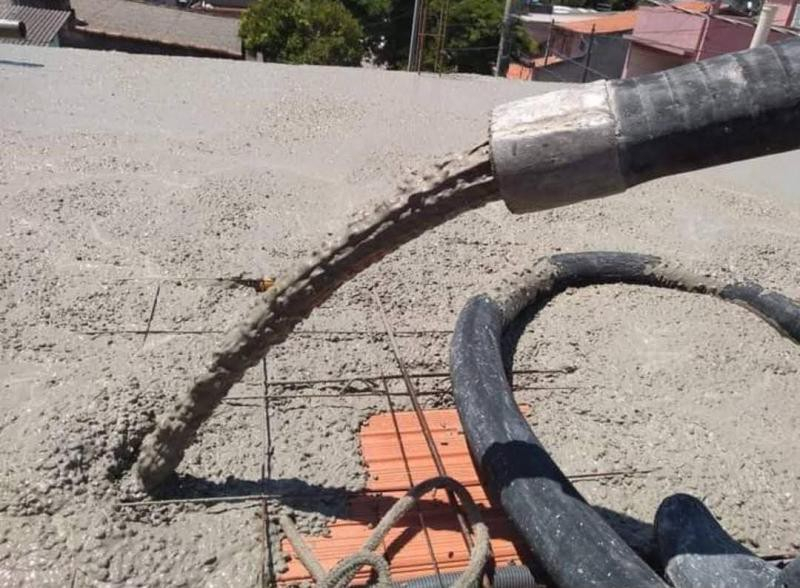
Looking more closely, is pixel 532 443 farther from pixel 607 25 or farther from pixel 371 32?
pixel 607 25

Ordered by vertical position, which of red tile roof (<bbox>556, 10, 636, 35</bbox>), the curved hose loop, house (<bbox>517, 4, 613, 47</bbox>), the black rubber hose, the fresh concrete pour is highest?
the black rubber hose

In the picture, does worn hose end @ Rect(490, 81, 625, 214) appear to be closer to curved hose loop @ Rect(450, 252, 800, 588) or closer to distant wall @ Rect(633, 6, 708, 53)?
curved hose loop @ Rect(450, 252, 800, 588)

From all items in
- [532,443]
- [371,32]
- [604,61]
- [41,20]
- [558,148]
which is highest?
[558,148]

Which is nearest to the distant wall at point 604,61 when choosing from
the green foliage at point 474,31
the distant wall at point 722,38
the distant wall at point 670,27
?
the distant wall at point 670,27

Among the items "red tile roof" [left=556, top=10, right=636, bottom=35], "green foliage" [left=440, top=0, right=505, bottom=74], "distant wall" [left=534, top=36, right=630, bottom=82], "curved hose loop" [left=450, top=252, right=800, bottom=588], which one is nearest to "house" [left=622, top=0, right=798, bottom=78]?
"distant wall" [left=534, top=36, right=630, bottom=82]

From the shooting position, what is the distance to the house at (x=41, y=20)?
1519 centimetres

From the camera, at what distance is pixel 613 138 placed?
1804 millimetres

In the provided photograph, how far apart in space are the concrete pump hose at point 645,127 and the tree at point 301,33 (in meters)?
14.8

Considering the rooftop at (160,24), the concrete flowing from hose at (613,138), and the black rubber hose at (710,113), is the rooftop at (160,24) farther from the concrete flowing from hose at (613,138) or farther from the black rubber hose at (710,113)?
the black rubber hose at (710,113)

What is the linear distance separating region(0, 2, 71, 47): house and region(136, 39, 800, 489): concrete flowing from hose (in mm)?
15327

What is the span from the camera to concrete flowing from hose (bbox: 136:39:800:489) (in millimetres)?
1734

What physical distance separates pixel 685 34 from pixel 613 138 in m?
17.4

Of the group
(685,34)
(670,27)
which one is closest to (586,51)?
(670,27)

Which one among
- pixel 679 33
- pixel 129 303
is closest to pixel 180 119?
pixel 129 303
